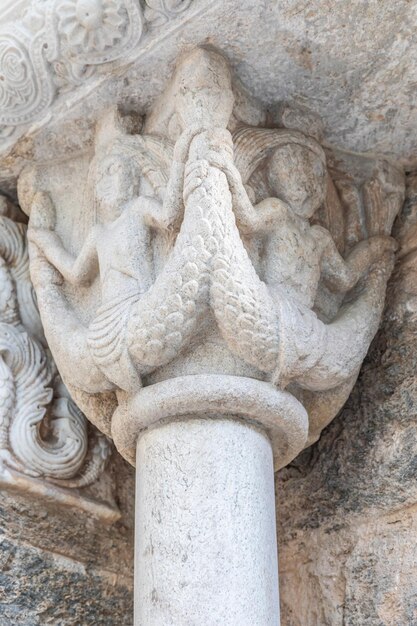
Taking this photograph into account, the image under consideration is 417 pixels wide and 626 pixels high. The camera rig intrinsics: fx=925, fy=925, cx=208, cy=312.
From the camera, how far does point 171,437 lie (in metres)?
1.66

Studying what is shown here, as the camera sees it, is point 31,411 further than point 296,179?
Yes

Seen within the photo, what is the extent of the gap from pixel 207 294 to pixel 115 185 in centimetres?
36

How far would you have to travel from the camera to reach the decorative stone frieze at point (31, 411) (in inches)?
75.8

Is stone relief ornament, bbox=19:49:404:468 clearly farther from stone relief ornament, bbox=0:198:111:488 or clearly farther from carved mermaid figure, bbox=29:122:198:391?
stone relief ornament, bbox=0:198:111:488

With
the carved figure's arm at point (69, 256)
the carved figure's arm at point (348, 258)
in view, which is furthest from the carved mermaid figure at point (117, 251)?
the carved figure's arm at point (348, 258)

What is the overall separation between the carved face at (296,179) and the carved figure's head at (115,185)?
0.91 feet

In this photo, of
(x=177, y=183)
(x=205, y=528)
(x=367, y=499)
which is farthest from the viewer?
(x=367, y=499)

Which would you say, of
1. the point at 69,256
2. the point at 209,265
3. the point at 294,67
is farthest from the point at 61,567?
the point at 294,67

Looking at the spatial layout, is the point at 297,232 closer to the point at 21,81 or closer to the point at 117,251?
the point at 117,251

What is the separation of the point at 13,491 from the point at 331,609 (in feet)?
2.30

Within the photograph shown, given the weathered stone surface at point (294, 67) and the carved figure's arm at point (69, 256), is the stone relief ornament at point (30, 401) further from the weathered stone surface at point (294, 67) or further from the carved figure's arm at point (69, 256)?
the weathered stone surface at point (294, 67)

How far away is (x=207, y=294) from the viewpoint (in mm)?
1631

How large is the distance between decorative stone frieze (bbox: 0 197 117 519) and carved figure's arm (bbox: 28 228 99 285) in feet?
0.55

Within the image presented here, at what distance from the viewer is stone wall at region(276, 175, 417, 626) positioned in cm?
184
